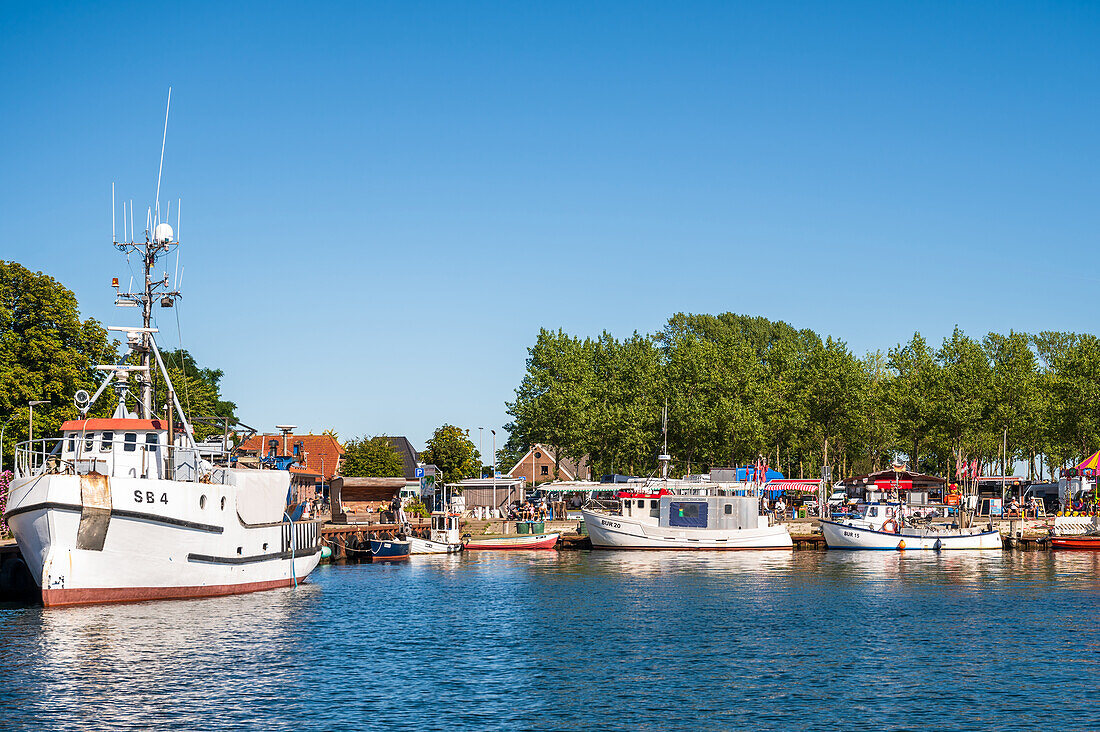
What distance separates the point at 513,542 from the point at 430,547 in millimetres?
8843

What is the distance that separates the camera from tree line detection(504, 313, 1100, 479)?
11131 cm

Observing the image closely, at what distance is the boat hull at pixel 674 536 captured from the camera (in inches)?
3506

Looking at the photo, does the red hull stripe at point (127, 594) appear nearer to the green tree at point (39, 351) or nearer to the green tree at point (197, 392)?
the green tree at point (39, 351)

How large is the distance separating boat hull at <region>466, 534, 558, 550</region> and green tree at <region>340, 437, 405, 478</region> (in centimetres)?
3060

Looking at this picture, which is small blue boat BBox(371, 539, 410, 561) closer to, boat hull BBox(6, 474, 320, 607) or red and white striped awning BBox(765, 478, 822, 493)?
boat hull BBox(6, 474, 320, 607)

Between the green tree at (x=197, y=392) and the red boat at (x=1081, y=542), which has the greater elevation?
the green tree at (x=197, y=392)

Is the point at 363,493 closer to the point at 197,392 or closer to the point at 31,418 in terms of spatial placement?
the point at 197,392

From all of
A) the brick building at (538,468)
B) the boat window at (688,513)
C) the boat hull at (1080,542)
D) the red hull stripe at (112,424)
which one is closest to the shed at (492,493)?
the boat window at (688,513)

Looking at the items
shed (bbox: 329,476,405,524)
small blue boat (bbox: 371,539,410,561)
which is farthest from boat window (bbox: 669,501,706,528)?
shed (bbox: 329,476,405,524)

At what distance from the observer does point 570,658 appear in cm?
3772

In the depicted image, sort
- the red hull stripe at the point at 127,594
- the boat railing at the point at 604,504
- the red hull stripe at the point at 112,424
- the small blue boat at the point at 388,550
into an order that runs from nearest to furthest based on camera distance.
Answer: the red hull stripe at the point at 127,594 → the red hull stripe at the point at 112,424 → the small blue boat at the point at 388,550 → the boat railing at the point at 604,504

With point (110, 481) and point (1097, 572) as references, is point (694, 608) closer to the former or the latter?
point (110, 481)

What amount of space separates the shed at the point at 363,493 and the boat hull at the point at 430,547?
11305 millimetres

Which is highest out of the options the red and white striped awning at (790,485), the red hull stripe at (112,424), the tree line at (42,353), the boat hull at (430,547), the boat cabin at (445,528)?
the tree line at (42,353)
